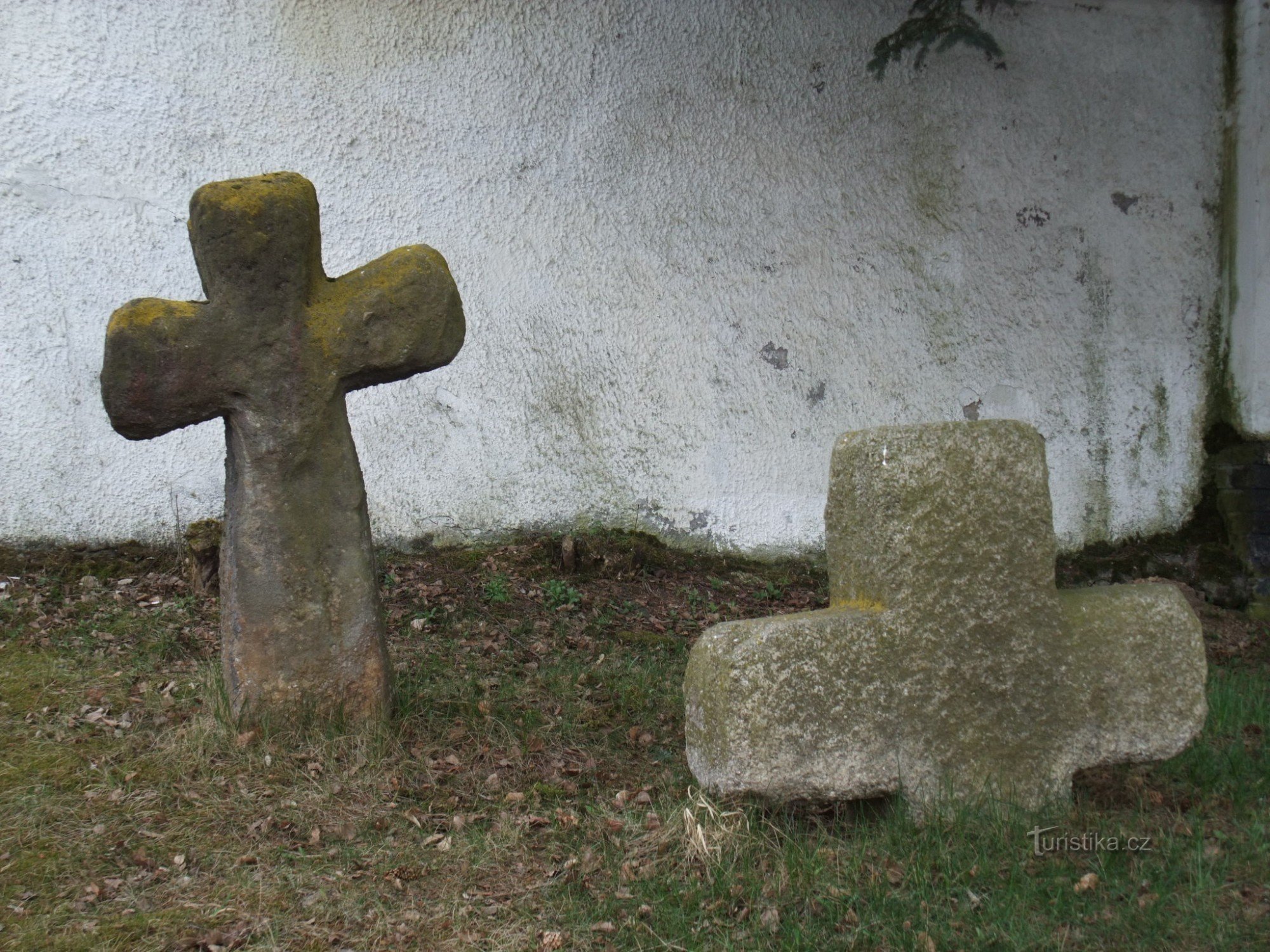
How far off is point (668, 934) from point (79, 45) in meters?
4.76

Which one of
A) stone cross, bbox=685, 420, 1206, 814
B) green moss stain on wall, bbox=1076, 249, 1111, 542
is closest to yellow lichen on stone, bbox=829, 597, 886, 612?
stone cross, bbox=685, 420, 1206, 814

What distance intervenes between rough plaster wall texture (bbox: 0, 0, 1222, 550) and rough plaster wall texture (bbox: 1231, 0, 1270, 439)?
179 millimetres

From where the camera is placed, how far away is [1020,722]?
296 centimetres

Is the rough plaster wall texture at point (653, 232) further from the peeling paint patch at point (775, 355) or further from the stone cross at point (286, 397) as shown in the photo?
the stone cross at point (286, 397)

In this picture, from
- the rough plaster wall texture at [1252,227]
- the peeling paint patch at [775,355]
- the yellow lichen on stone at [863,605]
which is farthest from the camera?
the rough plaster wall texture at [1252,227]

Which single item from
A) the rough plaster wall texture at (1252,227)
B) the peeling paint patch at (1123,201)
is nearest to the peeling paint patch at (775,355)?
the peeling paint patch at (1123,201)

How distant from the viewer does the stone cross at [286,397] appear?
3383 millimetres

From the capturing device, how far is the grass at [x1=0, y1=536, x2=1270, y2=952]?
256 cm

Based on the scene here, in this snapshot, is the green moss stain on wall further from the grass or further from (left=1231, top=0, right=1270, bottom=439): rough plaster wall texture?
the grass

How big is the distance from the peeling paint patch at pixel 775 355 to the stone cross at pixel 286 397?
8.76 feet

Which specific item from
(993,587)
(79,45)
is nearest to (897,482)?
(993,587)

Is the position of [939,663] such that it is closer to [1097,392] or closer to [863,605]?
[863,605]

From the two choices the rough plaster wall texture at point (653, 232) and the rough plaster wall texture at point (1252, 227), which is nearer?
the rough plaster wall texture at point (653, 232)

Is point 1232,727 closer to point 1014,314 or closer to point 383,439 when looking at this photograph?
point 1014,314
